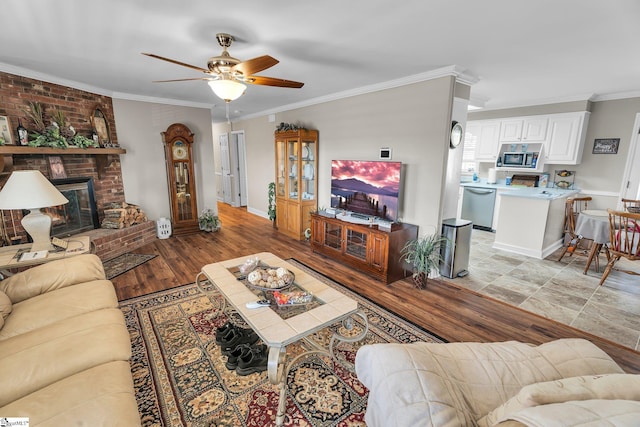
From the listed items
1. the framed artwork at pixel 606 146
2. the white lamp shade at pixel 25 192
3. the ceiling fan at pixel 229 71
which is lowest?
the white lamp shade at pixel 25 192

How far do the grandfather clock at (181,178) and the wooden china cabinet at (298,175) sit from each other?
1.62 meters

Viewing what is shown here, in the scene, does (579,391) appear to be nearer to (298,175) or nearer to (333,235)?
(333,235)

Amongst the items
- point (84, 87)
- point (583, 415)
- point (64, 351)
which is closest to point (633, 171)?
point (583, 415)

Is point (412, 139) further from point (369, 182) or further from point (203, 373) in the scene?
point (203, 373)

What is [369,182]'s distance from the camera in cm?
379

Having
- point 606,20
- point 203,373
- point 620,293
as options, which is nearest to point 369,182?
point 606,20

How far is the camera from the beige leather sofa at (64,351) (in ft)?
3.86

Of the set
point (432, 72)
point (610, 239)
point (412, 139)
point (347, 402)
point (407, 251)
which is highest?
point (432, 72)

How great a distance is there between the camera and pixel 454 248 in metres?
3.47

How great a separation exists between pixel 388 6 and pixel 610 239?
147 inches

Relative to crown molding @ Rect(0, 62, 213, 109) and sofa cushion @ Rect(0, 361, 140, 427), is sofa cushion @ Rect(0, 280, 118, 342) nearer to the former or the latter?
sofa cushion @ Rect(0, 361, 140, 427)

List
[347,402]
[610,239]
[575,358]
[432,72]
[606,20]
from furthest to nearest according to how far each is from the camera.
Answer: [610,239] < [432,72] < [606,20] < [347,402] < [575,358]

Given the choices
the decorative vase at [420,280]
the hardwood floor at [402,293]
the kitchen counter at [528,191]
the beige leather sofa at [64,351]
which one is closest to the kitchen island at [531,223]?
the kitchen counter at [528,191]

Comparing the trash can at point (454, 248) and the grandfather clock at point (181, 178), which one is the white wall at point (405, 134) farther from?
the grandfather clock at point (181, 178)
